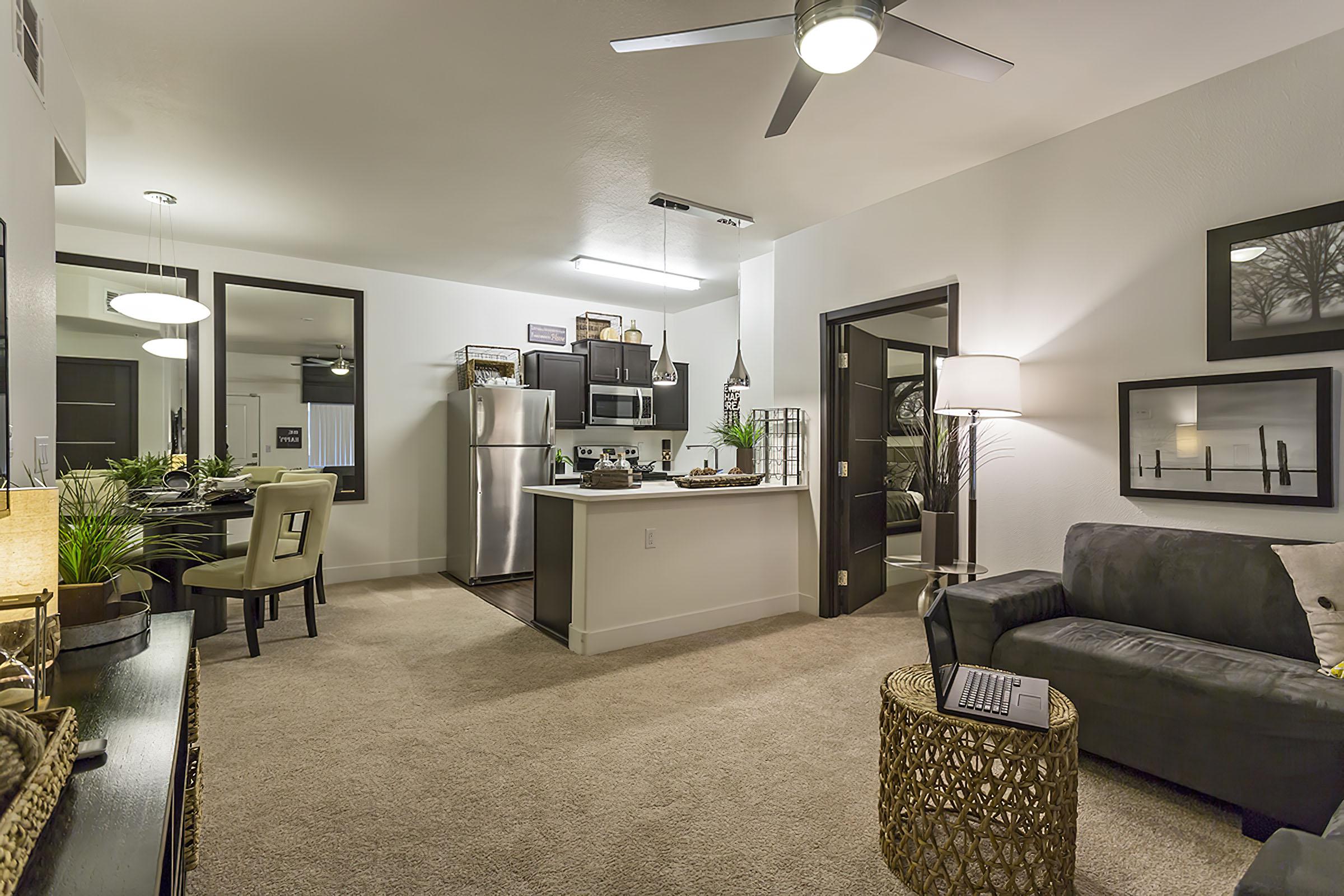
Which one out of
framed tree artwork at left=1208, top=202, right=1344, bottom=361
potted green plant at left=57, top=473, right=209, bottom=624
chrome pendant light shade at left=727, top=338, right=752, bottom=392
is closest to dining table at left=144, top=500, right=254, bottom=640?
potted green plant at left=57, top=473, right=209, bottom=624

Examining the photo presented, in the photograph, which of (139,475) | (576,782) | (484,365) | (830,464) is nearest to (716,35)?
(576,782)

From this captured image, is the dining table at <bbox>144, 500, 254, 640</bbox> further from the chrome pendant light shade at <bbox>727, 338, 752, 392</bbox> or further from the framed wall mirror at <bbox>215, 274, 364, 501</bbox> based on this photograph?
the chrome pendant light shade at <bbox>727, 338, 752, 392</bbox>

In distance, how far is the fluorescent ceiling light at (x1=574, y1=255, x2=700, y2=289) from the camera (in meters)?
5.24

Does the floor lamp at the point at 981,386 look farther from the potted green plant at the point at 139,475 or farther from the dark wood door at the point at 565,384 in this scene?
the potted green plant at the point at 139,475

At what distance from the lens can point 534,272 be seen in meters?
5.61

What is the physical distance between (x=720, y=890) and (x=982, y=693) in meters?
0.88

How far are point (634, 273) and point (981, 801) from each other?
15.3 ft

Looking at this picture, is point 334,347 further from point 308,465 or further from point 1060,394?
point 1060,394

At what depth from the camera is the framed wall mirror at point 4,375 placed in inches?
59.6

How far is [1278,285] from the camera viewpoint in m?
2.49

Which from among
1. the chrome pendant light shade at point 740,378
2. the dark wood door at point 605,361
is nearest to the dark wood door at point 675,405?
the dark wood door at point 605,361

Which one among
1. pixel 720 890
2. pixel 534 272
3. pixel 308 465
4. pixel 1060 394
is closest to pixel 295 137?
pixel 534 272

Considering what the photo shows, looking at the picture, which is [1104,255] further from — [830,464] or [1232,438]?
[830,464]

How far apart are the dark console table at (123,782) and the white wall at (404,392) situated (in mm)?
4160
